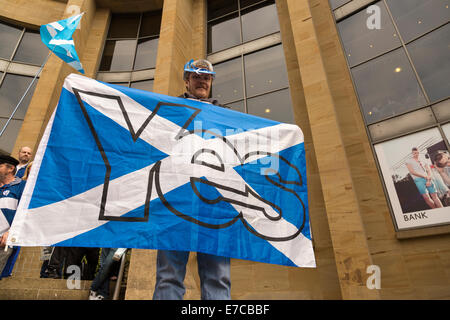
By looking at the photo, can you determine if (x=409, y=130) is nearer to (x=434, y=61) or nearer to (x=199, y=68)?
(x=434, y=61)

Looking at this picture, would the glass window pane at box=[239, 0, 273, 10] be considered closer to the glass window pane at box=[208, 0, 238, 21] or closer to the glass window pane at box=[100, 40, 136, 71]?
the glass window pane at box=[208, 0, 238, 21]

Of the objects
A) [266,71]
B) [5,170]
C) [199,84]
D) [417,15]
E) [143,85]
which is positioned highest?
[143,85]

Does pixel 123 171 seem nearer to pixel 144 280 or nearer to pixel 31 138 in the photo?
pixel 144 280

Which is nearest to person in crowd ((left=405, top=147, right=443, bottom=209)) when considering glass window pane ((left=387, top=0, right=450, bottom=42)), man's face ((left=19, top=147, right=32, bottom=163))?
glass window pane ((left=387, top=0, right=450, bottom=42))

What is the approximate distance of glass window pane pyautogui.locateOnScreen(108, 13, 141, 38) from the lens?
14086 mm

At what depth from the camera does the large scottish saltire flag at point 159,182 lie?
7.50 feet

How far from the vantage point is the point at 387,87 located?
7.09 m

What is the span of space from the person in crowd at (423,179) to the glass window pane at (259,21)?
695 centimetres

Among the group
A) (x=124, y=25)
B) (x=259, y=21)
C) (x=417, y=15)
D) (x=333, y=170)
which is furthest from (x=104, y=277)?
(x=124, y=25)

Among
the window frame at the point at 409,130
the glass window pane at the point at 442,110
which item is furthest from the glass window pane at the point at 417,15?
the glass window pane at the point at 442,110

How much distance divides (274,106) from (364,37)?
337 centimetres

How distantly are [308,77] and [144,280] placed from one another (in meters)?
6.94

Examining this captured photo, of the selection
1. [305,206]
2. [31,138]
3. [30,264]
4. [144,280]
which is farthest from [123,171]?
[31,138]
